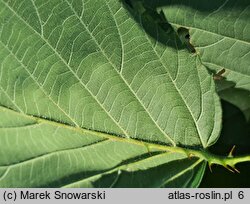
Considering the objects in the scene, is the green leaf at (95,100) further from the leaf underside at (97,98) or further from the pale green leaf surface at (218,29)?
the pale green leaf surface at (218,29)

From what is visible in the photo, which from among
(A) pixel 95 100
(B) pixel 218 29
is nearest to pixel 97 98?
(A) pixel 95 100

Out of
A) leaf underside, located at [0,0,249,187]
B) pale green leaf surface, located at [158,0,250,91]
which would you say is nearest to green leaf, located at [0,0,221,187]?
leaf underside, located at [0,0,249,187]

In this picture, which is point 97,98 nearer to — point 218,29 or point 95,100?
point 95,100

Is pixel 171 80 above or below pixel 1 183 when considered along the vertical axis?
above

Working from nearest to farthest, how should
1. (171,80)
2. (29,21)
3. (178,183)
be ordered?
1. (29,21)
2. (171,80)
3. (178,183)

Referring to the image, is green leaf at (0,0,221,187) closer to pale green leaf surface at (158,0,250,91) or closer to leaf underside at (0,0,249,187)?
leaf underside at (0,0,249,187)

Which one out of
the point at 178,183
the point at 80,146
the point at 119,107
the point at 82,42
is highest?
the point at 82,42

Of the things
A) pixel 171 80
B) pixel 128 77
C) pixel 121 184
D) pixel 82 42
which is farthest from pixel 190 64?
pixel 121 184

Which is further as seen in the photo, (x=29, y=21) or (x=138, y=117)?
(x=138, y=117)

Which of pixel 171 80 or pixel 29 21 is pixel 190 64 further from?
pixel 29 21
